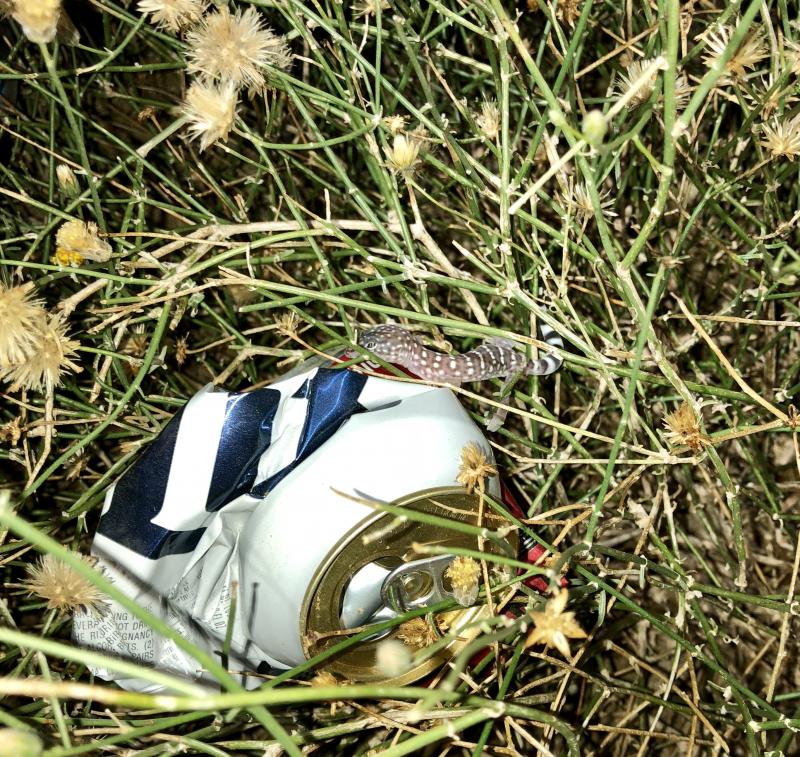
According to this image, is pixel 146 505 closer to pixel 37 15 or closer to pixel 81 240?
pixel 81 240

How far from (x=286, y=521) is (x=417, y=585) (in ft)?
0.73

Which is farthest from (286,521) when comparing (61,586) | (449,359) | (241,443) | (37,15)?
(37,15)

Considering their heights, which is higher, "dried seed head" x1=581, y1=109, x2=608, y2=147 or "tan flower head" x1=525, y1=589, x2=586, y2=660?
"dried seed head" x1=581, y1=109, x2=608, y2=147

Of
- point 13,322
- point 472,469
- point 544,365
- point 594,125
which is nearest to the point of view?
point 594,125

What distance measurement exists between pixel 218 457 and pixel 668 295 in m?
0.91

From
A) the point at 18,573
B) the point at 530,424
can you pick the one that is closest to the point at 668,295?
the point at 530,424

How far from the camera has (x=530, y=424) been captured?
121 cm

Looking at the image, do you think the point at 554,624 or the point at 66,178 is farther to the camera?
the point at 66,178

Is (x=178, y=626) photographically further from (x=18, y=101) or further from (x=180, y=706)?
(x=18, y=101)

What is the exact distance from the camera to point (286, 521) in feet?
3.14

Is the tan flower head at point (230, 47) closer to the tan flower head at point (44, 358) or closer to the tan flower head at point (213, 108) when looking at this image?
the tan flower head at point (213, 108)

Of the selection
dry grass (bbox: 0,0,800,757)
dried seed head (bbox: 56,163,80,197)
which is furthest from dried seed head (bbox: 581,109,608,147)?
dried seed head (bbox: 56,163,80,197)

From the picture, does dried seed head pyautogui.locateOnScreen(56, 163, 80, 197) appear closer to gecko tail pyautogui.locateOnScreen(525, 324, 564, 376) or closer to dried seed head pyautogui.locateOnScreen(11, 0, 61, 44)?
dried seed head pyautogui.locateOnScreen(11, 0, 61, 44)

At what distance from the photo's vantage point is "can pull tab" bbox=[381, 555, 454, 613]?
98cm
